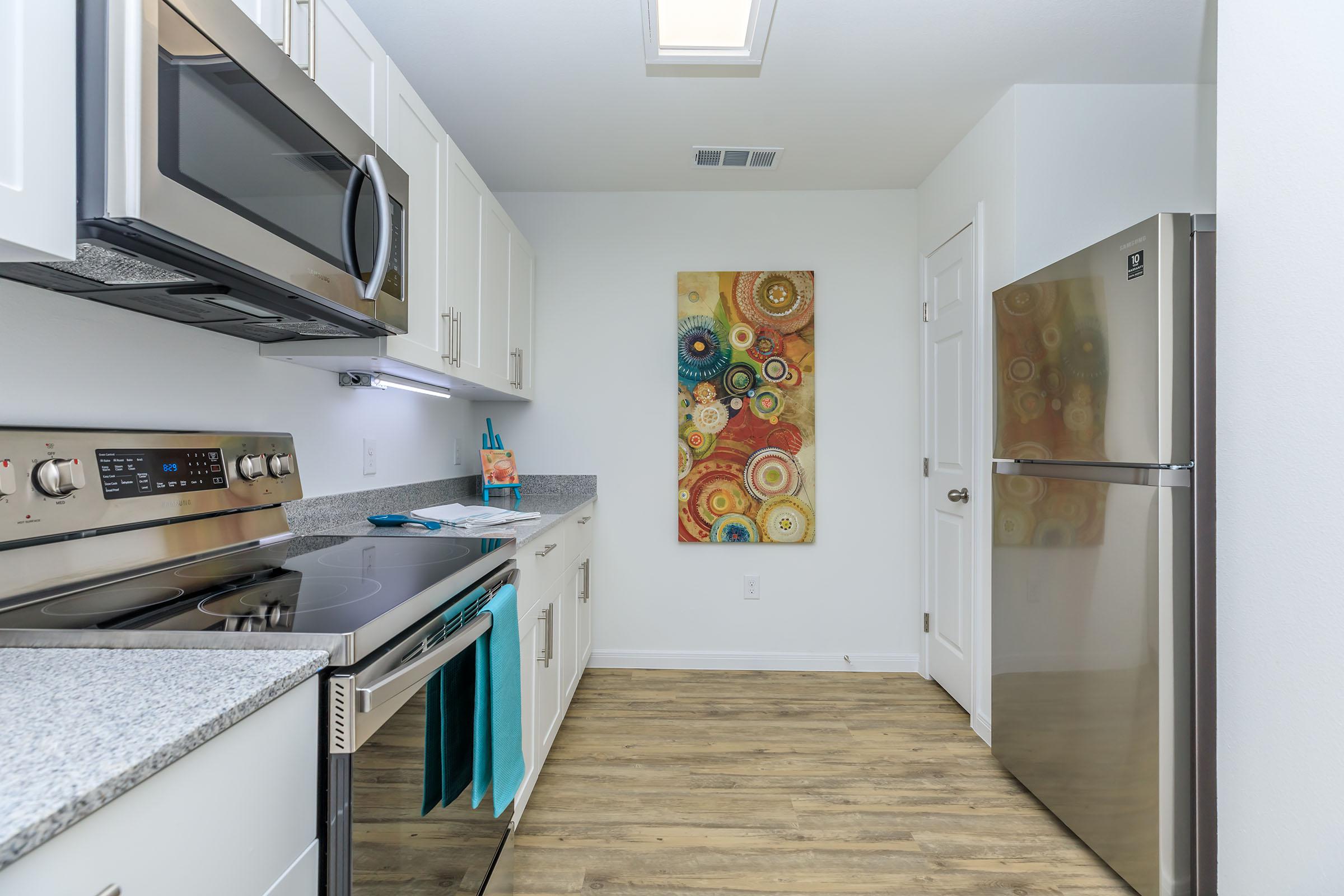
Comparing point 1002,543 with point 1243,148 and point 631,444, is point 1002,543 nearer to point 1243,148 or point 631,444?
point 1243,148

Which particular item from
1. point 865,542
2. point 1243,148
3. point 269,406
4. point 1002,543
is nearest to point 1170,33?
point 1243,148

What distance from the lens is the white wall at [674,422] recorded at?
10.6ft

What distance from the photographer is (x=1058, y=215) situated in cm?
230

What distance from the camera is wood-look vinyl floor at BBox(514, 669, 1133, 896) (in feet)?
5.54

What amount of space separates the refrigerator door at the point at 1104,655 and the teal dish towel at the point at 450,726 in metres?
1.53

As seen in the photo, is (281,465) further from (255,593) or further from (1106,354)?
(1106,354)

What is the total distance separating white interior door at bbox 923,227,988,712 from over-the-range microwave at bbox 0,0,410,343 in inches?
86.7

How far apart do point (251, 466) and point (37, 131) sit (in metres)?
0.92

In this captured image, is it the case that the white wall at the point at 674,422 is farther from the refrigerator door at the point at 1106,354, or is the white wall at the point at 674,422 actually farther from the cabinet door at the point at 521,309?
the refrigerator door at the point at 1106,354

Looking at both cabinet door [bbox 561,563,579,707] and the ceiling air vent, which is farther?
the ceiling air vent

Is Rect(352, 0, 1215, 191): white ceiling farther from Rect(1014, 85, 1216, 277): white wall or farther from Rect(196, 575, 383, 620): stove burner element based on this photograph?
Rect(196, 575, 383, 620): stove burner element

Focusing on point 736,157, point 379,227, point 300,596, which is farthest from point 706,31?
point 300,596

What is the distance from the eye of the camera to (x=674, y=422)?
3.28m

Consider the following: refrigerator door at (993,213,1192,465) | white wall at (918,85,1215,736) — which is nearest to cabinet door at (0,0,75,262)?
refrigerator door at (993,213,1192,465)
